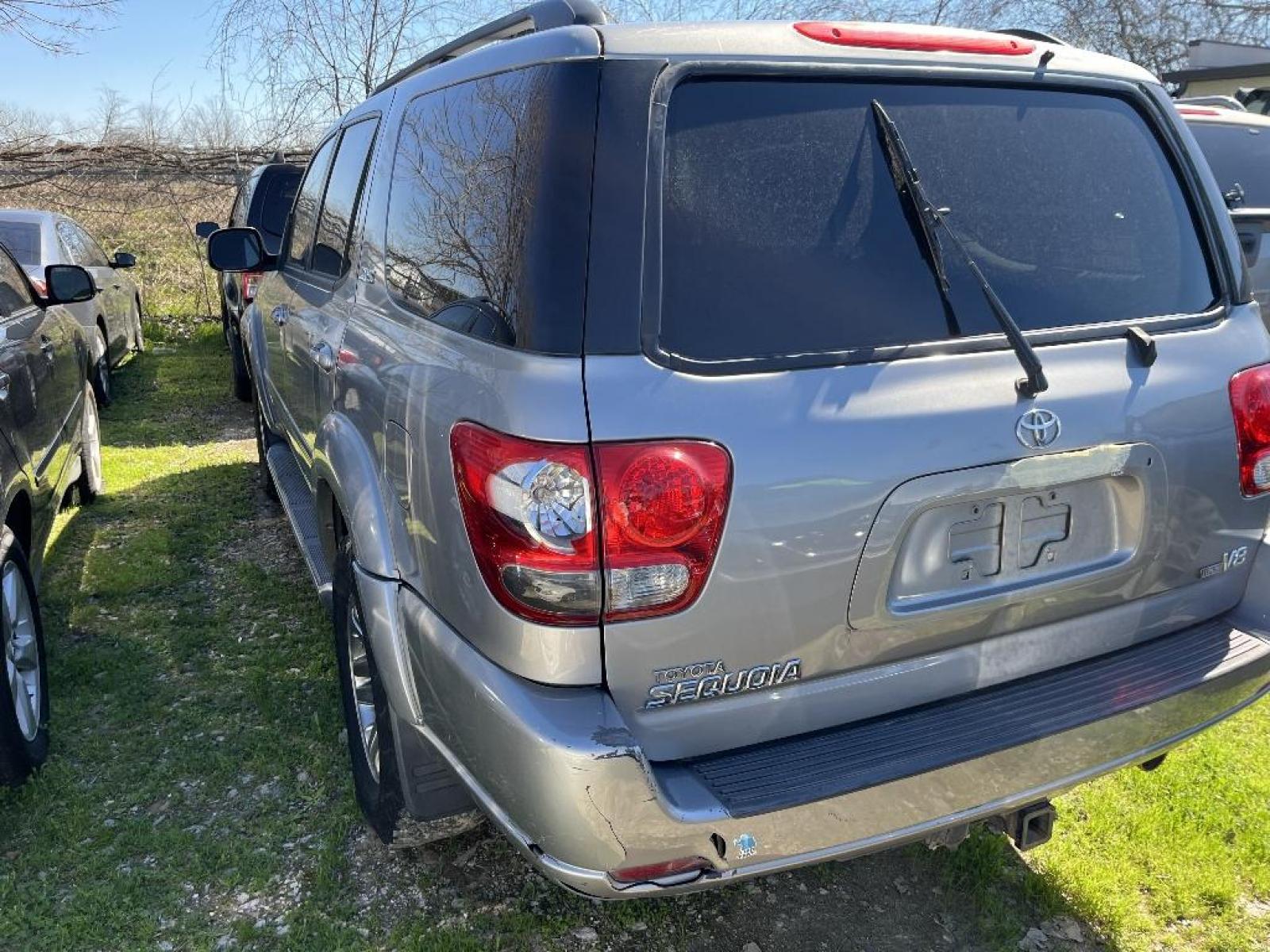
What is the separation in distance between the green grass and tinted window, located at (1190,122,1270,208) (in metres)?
4.73

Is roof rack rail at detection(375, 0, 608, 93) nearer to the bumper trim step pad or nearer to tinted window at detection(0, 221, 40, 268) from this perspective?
the bumper trim step pad

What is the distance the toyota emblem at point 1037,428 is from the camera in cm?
202

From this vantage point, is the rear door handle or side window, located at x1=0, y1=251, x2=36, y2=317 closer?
the rear door handle

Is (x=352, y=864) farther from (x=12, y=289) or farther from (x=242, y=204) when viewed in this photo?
(x=242, y=204)

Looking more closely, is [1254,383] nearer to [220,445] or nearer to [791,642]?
[791,642]

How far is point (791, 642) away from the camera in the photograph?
1.93 meters

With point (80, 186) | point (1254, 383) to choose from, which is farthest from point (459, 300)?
point (80, 186)

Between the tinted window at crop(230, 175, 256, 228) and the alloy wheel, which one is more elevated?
the tinted window at crop(230, 175, 256, 228)

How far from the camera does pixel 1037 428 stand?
2.03 metres

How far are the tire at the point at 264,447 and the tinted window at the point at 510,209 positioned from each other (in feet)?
9.62

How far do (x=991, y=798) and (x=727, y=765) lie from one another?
0.58m

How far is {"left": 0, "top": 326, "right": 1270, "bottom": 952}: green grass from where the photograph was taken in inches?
102

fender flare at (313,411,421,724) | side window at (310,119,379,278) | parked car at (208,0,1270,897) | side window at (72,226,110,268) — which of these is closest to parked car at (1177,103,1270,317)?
parked car at (208,0,1270,897)

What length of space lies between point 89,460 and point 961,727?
5318 millimetres
